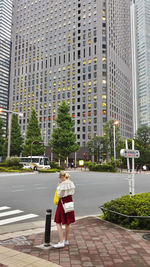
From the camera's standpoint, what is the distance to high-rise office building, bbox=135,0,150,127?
174 metres

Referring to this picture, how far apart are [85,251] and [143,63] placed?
19800 centimetres

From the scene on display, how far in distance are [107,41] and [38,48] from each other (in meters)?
34.5

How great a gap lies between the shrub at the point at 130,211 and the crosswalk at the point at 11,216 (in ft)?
10.0

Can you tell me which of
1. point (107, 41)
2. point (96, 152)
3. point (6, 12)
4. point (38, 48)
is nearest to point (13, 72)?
point (38, 48)

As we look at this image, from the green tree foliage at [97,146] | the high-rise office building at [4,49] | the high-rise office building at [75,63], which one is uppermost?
the high-rise office building at [4,49]

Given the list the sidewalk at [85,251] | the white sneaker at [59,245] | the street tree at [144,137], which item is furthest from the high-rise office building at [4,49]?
the white sneaker at [59,245]

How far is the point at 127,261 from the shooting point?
394cm

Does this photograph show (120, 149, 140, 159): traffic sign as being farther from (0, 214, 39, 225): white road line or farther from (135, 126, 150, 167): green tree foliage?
(135, 126, 150, 167): green tree foliage

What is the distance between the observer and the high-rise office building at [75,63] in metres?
79.6

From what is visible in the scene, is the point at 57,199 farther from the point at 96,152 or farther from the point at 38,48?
the point at 38,48

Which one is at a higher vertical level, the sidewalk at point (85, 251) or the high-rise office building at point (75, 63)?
the high-rise office building at point (75, 63)

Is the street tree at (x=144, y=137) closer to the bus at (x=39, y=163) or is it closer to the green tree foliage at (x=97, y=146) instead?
the green tree foliage at (x=97, y=146)

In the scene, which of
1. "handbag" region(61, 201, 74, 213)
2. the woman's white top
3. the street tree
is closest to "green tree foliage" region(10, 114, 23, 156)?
Result: the street tree

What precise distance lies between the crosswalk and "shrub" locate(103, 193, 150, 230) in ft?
10.0
